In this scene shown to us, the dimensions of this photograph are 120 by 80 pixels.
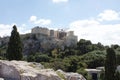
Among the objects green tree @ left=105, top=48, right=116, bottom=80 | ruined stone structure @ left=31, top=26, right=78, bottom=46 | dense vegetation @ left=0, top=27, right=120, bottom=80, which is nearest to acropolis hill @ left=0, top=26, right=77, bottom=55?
ruined stone structure @ left=31, top=26, right=78, bottom=46

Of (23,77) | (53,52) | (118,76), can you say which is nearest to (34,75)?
(23,77)

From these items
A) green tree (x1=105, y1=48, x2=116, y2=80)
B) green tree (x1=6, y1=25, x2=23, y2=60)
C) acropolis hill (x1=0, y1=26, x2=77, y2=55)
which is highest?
acropolis hill (x1=0, y1=26, x2=77, y2=55)

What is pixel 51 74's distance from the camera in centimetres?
1356

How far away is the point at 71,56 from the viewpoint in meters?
98.6

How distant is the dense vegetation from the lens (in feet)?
214

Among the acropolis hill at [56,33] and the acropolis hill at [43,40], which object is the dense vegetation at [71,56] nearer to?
the acropolis hill at [43,40]

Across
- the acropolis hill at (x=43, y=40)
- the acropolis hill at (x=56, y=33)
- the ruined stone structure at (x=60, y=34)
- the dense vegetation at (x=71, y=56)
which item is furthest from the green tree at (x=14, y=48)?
the acropolis hill at (x=56, y=33)

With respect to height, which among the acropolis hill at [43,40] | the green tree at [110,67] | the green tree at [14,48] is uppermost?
the acropolis hill at [43,40]

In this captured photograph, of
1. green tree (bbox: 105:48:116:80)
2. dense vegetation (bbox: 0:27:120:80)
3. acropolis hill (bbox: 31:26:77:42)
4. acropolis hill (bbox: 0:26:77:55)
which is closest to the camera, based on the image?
green tree (bbox: 105:48:116:80)

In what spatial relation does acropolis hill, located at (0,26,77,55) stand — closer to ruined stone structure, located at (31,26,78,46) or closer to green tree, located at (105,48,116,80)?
ruined stone structure, located at (31,26,78,46)

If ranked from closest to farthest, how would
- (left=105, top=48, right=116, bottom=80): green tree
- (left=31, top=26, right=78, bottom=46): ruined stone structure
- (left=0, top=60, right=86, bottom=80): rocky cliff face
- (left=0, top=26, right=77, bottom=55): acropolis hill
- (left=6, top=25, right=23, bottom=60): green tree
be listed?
(left=0, top=60, right=86, bottom=80): rocky cliff face < (left=6, top=25, right=23, bottom=60): green tree < (left=105, top=48, right=116, bottom=80): green tree < (left=0, top=26, right=77, bottom=55): acropolis hill < (left=31, top=26, right=78, bottom=46): ruined stone structure

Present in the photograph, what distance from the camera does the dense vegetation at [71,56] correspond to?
6512 cm

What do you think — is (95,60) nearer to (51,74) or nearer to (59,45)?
(59,45)

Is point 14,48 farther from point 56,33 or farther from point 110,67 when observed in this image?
point 56,33
